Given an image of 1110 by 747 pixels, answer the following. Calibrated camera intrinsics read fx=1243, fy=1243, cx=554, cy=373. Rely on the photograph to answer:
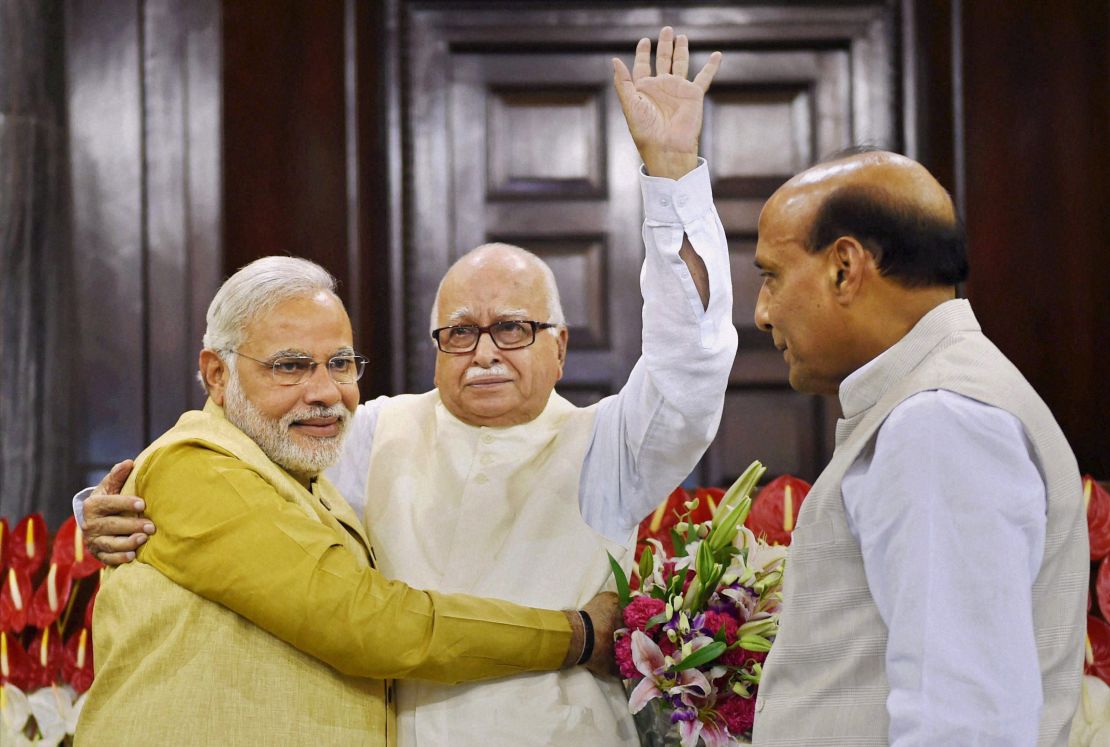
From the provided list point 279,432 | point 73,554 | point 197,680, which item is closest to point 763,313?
point 279,432

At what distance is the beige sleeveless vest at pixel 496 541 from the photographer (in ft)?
7.63

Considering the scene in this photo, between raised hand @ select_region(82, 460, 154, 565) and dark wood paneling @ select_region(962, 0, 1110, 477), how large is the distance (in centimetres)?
320

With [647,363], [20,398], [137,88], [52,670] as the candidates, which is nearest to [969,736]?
[647,363]

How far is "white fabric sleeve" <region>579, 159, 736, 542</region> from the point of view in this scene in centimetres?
231

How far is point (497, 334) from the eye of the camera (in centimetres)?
260

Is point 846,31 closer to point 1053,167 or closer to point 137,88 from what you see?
point 1053,167

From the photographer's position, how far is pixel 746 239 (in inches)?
186

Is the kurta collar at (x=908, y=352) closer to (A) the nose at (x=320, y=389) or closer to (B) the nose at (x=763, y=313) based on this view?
(B) the nose at (x=763, y=313)

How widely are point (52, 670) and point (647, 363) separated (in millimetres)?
1664

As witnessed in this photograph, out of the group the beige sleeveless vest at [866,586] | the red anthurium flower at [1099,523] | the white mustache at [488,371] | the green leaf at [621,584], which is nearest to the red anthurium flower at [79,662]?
the white mustache at [488,371]

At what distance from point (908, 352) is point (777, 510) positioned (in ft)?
4.34

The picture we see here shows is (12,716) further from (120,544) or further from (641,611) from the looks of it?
(641,611)

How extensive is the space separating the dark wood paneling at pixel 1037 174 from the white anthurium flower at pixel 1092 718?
1874 millimetres

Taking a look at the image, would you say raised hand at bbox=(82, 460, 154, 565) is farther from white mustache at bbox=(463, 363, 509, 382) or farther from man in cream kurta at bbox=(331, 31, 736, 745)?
white mustache at bbox=(463, 363, 509, 382)
